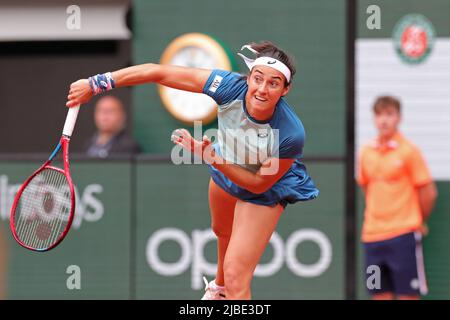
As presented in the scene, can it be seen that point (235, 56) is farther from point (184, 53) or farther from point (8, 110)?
point (8, 110)

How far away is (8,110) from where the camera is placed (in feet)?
47.9

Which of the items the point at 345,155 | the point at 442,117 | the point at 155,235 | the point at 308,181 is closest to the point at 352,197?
the point at 345,155

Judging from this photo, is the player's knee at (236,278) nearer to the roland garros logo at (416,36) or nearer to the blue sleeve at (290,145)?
the blue sleeve at (290,145)

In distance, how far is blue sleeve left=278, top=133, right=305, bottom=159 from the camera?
777 centimetres

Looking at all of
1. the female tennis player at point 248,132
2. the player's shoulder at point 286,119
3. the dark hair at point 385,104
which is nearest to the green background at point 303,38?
the dark hair at point 385,104

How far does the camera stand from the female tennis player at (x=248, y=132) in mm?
7680

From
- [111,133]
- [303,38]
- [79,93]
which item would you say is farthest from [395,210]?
[79,93]

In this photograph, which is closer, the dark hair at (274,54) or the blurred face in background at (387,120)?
the dark hair at (274,54)

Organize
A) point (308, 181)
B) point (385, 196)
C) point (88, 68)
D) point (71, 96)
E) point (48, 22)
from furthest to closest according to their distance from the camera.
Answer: point (88, 68)
point (48, 22)
point (385, 196)
point (308, 181)
point (71, 96)

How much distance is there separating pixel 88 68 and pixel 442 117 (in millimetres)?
4437

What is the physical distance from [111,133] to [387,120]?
2.60 metres

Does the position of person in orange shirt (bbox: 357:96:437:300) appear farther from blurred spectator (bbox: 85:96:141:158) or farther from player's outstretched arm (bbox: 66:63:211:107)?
player's outstretched arm (bbox: 66:63:211:107)

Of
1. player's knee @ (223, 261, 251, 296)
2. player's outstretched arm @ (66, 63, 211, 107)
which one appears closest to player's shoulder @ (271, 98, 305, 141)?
player's outstretched arm @ (66, 63, 211, 107)

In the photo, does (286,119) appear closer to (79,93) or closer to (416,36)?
(79,93)
